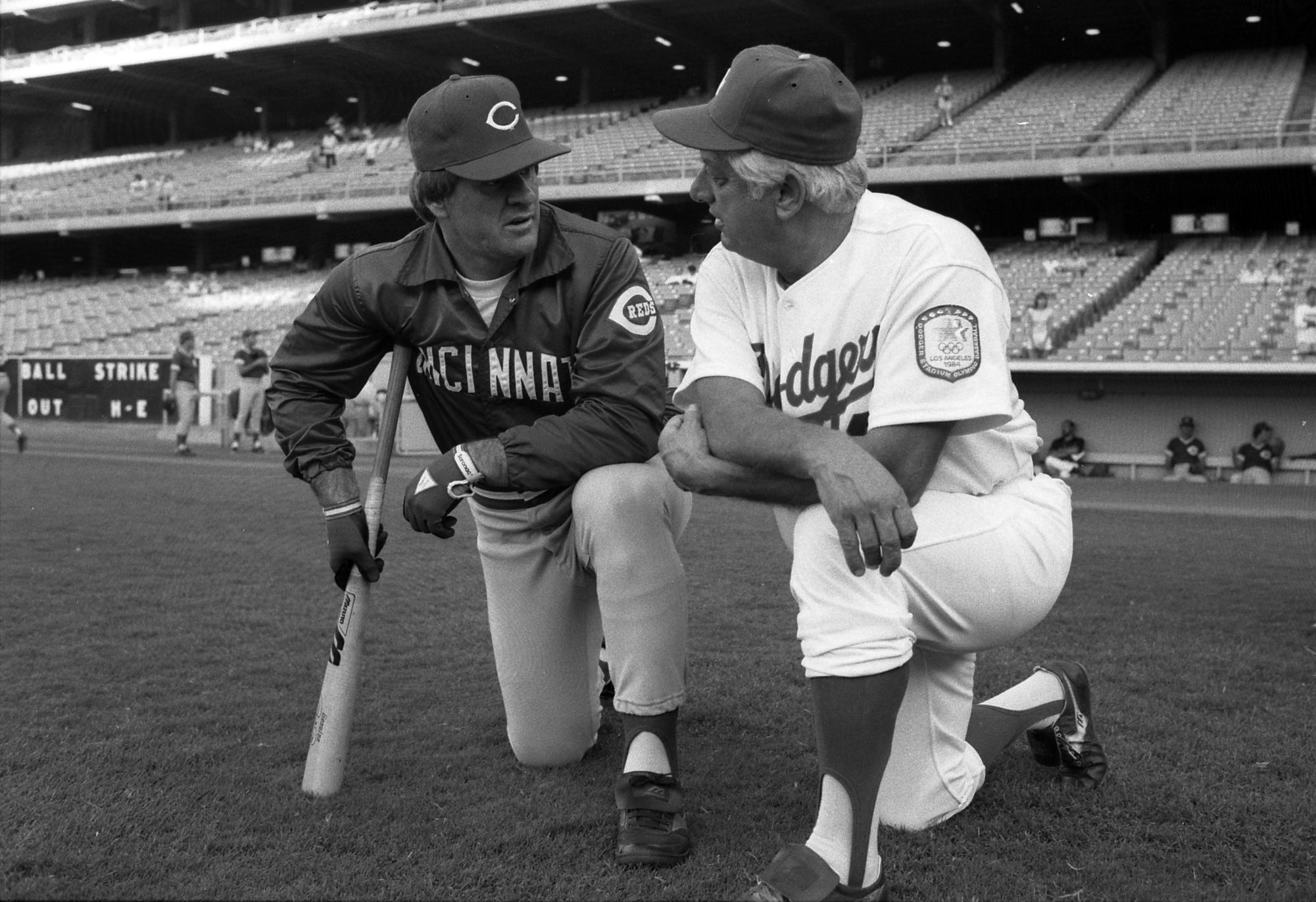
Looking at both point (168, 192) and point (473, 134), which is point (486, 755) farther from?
point (168, 192)

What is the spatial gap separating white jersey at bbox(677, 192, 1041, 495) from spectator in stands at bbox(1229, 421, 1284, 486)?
47.4 feet

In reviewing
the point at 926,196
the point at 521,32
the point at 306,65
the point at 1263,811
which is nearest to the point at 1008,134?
the point at 926,196

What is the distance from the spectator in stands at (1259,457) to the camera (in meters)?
15.6

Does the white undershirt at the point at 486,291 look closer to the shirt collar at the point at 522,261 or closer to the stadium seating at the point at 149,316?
the shirt collar at the point at 522,261

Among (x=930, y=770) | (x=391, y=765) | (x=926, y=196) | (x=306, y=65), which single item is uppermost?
(x=306, y=65)

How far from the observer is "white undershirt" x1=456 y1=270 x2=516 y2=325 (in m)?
3.18

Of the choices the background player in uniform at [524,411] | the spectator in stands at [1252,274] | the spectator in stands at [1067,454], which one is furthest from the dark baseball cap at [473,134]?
the spectator in stands at [1252,274]

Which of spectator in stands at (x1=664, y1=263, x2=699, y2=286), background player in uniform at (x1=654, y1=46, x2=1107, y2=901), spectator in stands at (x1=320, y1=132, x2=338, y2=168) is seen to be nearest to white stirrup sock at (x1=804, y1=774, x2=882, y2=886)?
background player in uniform at (x1=654, y1=46, x2=1107, y2=901)

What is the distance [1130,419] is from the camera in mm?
17672

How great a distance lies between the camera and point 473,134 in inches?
121

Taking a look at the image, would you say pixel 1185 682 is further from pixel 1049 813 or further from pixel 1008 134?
pixel 1008 134

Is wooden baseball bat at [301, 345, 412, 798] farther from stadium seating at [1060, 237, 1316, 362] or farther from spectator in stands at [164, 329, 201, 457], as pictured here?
stadium seating at [1060, 237, 1316, 362]

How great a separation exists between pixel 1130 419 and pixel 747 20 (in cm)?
1260

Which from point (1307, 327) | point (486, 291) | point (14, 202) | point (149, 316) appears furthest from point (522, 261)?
point (14, 202)
